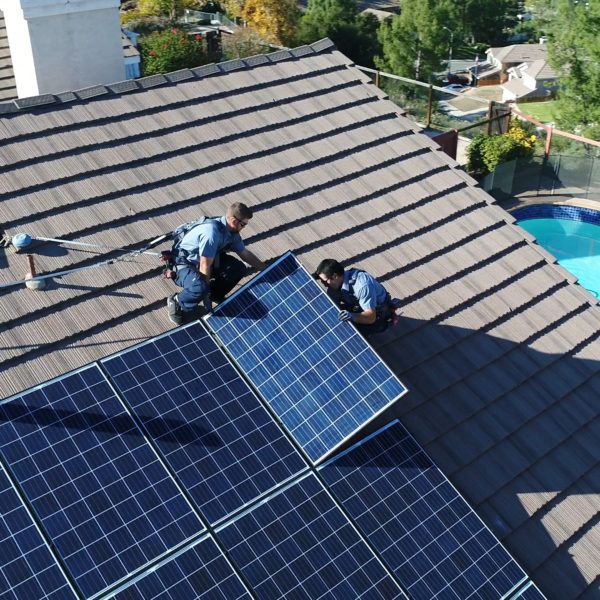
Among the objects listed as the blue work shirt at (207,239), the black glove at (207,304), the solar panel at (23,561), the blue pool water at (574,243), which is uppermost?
the blue work shirt at (207,239)

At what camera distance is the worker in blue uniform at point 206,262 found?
6.99 meters

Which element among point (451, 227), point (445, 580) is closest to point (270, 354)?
point (445, 580)

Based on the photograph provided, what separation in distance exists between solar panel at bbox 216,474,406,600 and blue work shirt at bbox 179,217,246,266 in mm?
2323

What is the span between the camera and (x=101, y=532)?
5.52 meters

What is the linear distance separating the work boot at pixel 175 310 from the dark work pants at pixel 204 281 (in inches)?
4.8

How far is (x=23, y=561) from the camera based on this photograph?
5238mm

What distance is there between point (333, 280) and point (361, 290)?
0.29 m

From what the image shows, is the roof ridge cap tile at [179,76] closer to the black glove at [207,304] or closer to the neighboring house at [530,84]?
the black glove at [207,304]

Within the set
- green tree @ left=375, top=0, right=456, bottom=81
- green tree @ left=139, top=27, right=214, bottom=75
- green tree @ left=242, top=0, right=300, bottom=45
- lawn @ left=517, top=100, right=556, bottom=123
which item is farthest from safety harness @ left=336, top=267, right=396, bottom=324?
lawn @ left=517, top=100, right=556, bottom=123

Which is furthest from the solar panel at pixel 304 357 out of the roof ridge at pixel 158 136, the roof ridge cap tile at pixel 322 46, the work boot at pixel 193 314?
the roof ridge cap tile at pixel 322 46

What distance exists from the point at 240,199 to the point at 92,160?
1839 mm

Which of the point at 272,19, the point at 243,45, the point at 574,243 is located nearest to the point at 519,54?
the point at 272,19

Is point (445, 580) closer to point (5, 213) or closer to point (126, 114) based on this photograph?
point (5, 213)

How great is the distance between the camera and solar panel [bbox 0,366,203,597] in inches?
214
